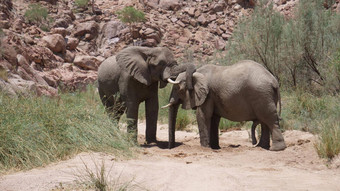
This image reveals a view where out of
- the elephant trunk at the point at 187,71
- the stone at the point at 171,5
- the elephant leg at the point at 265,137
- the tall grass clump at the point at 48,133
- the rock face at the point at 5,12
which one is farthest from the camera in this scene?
Result: the stone at the point at 171,5

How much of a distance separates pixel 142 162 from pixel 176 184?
4.29 ft

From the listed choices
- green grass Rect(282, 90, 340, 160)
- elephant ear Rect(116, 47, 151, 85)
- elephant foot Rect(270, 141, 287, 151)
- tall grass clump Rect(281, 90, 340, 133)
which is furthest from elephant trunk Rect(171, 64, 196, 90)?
tall grass clump Rect(281, 90, 340, 133)

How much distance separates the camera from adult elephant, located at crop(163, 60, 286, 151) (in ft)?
24.0

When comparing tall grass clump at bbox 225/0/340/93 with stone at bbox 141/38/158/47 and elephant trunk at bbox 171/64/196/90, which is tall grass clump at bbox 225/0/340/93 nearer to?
elephant trunk at bbox 171/64/196/90

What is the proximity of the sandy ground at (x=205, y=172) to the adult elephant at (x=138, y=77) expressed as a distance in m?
2.08

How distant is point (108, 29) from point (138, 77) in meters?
24.3

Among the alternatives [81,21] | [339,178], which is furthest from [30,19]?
[339,178]

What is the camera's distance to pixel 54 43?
23.7 m

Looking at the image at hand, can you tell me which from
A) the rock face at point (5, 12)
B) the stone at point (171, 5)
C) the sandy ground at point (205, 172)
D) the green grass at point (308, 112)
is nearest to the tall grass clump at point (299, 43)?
the green grass at point (308, 112)

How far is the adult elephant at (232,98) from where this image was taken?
732cm

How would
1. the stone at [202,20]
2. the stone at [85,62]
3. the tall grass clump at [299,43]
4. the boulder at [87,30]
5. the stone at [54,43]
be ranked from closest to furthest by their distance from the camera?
the tall grass clump at [299,43]
the stone at [54,43]
the stone at [85,62]
the boulder at [87,30]
the stone at [202,20]

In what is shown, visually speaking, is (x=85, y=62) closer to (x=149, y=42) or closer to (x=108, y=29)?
(x=149, y=42)

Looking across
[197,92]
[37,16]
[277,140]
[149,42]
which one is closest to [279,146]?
[277,140]

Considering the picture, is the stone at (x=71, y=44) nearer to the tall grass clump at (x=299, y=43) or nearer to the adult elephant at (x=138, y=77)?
the tall grass clump at (x=299, y=43)
